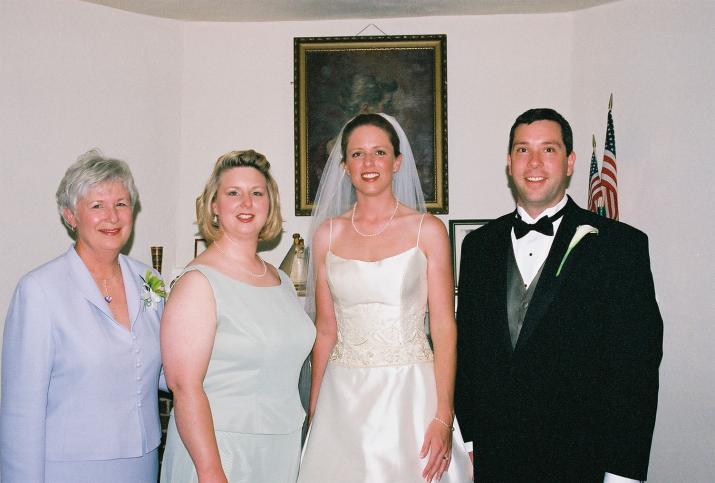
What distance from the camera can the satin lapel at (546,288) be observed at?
254 cm

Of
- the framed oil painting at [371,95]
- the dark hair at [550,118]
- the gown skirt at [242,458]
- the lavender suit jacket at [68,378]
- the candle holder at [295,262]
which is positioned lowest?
the gown skirt at [242,458]

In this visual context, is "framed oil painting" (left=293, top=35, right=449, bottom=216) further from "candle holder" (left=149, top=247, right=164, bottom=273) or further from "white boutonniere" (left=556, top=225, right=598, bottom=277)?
"white boutonniere" (left=556, top=225, right=598, bottom=277)

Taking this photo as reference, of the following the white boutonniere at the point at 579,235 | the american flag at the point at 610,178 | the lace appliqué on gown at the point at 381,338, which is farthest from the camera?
the american flag at the point at 610,178

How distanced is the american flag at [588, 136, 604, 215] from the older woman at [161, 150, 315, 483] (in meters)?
2.71

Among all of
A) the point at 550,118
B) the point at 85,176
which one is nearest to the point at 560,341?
the point at 550,118

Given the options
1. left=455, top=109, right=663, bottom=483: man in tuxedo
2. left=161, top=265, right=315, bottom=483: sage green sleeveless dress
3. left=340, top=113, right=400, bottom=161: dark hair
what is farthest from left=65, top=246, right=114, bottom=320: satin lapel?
left=455, top=109, right=663, bottom=483: man in tuxedo

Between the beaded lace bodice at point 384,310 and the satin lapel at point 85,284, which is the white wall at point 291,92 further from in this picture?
the satin lapel at point 85,284

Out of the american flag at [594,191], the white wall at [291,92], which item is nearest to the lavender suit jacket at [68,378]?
the white wall at [291,92]

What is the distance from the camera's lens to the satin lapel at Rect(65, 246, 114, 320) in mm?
2545

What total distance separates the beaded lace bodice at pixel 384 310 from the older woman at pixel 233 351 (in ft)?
0.78

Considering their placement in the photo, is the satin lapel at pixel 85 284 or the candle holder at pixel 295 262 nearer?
the satin lapel at pixel 85 284

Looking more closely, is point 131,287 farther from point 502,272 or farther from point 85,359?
point 502,272

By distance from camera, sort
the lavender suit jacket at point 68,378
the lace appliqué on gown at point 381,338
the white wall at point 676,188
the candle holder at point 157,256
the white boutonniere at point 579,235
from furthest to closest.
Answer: the candle holder at point 157,256, the white wall at point 676,188, the lace appliqué on gown at point 381,338, the white boutonniere at point 579,235, the lavender suit jacket at point 68,378

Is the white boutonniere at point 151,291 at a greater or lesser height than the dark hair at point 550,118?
lesser
